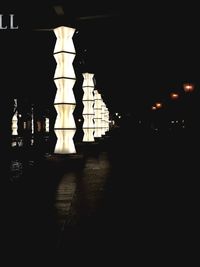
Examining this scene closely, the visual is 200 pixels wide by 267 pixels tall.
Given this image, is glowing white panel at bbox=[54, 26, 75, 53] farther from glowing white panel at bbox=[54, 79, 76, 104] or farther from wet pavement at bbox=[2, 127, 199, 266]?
wet pavement at bbox=[2, 127, 199, 266]

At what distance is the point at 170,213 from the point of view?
4.63m

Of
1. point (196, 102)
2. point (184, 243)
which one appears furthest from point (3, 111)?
point (196, 102)

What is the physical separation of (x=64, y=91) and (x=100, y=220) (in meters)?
7.24

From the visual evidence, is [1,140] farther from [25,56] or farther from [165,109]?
[165,109]

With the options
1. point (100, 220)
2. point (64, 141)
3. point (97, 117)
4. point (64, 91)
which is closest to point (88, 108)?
point (97, 117)

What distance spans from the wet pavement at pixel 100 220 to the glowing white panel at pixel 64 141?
351cm

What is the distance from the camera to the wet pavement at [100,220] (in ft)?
10.4

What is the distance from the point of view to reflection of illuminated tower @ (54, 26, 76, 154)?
11.0 metres

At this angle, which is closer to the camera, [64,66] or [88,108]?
[64,66]

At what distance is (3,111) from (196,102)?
1108 centimetres

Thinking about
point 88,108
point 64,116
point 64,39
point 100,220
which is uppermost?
point 64,39

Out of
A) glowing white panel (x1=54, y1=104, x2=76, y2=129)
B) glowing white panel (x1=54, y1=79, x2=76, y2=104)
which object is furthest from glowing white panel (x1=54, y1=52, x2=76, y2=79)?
glowing white panel (x1=54, y1=104, x2=76, y2=129)

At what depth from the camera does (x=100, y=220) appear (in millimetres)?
4258

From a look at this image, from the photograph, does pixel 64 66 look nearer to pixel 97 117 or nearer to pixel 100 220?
pixel 100 220
